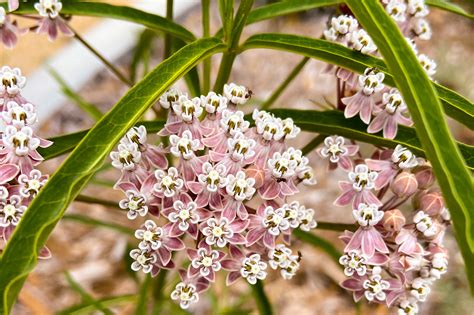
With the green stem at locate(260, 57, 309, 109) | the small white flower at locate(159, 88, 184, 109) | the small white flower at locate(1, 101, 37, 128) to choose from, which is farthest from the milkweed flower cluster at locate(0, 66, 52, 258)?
the green stem at locate(260, 57, 309, 109)

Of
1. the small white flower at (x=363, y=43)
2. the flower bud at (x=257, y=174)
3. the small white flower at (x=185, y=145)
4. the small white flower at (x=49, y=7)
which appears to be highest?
the small white flower at (x=49, y=7)

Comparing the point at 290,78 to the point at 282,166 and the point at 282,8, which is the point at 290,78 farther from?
the point at 282,166

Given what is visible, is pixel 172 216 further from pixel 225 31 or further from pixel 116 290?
pixel 116 290

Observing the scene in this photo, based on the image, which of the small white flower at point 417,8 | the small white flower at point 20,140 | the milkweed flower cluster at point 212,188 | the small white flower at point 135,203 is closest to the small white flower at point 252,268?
the milkweed flower cluster at point 212,188

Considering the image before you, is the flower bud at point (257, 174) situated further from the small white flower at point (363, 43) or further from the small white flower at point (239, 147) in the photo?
the small white flower at point (363, 43)

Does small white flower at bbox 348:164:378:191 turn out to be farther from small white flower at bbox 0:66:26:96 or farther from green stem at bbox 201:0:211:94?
small white flower at bbox 0:66:26:96

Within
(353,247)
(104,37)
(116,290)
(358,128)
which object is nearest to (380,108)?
(358,128)

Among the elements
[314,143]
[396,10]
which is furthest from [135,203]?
[396,10]
